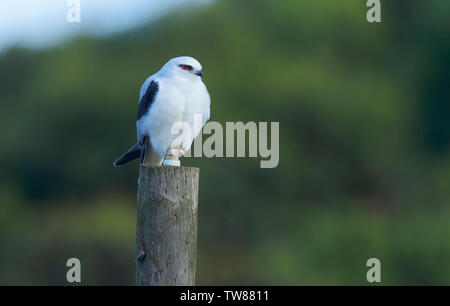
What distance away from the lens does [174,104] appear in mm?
5414

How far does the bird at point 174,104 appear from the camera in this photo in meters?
5.45

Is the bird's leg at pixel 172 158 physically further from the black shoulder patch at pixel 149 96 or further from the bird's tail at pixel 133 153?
the bird's tail at pixel 133 153

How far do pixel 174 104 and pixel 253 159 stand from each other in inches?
418

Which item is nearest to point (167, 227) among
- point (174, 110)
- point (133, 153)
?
point (174, 110)

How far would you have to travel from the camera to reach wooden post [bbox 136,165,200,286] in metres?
4.07

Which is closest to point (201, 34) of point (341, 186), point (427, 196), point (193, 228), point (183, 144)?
point (341, 186)

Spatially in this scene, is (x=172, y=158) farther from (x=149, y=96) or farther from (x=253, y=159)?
(x=253, y=159)

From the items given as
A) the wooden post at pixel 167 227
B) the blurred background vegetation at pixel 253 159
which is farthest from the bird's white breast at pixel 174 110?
the blurred background vegetation at pixel 253 159

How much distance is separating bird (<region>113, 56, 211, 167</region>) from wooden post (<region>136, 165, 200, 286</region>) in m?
1.05

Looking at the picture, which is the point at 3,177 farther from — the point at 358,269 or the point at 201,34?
the point at 358,269

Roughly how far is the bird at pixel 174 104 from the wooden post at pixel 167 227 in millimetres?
1051

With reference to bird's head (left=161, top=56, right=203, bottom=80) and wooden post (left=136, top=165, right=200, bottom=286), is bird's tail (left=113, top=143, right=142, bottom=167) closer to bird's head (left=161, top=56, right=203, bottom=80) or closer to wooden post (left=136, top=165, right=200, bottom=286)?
bird's head (left=161, top=56, right=203, bottom=80)

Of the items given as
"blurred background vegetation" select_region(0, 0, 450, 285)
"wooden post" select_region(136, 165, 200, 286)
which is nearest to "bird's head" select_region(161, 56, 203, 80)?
"wooden post" select_region(136, 165, 200, 286)
